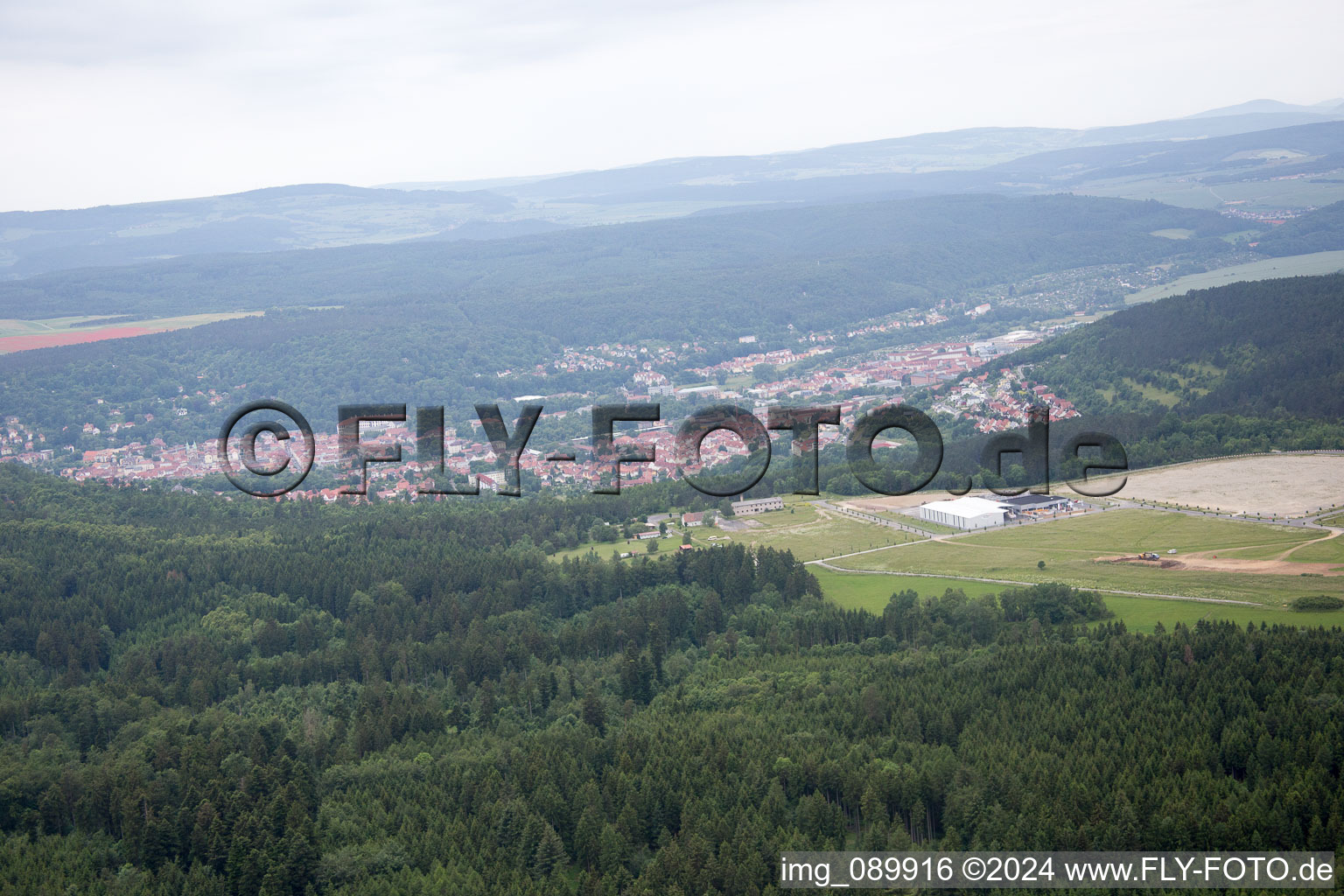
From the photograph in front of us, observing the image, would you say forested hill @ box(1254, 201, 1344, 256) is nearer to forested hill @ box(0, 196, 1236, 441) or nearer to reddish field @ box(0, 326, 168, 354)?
forested hill @ box(0, 196, 1236, 441)

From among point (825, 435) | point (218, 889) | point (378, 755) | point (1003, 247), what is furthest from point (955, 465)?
point (1003, 247)

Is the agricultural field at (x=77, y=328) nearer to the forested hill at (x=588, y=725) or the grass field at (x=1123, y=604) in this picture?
the forested hill at (x=588, y=725)

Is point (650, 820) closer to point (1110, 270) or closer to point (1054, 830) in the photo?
point (1054, 830)

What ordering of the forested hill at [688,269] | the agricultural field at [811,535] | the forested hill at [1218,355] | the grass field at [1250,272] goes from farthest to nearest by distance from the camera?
the forested hill at [688,269] → the grass field at [1250,272] → the forested hill at [1218,355] → the agricultural field at [811,535]

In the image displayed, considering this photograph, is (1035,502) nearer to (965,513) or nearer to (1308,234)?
(965,513)

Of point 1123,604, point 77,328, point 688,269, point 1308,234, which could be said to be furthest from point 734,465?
point 77,328

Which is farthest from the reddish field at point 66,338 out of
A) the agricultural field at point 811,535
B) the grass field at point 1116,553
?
the grass field at point 1116,553
